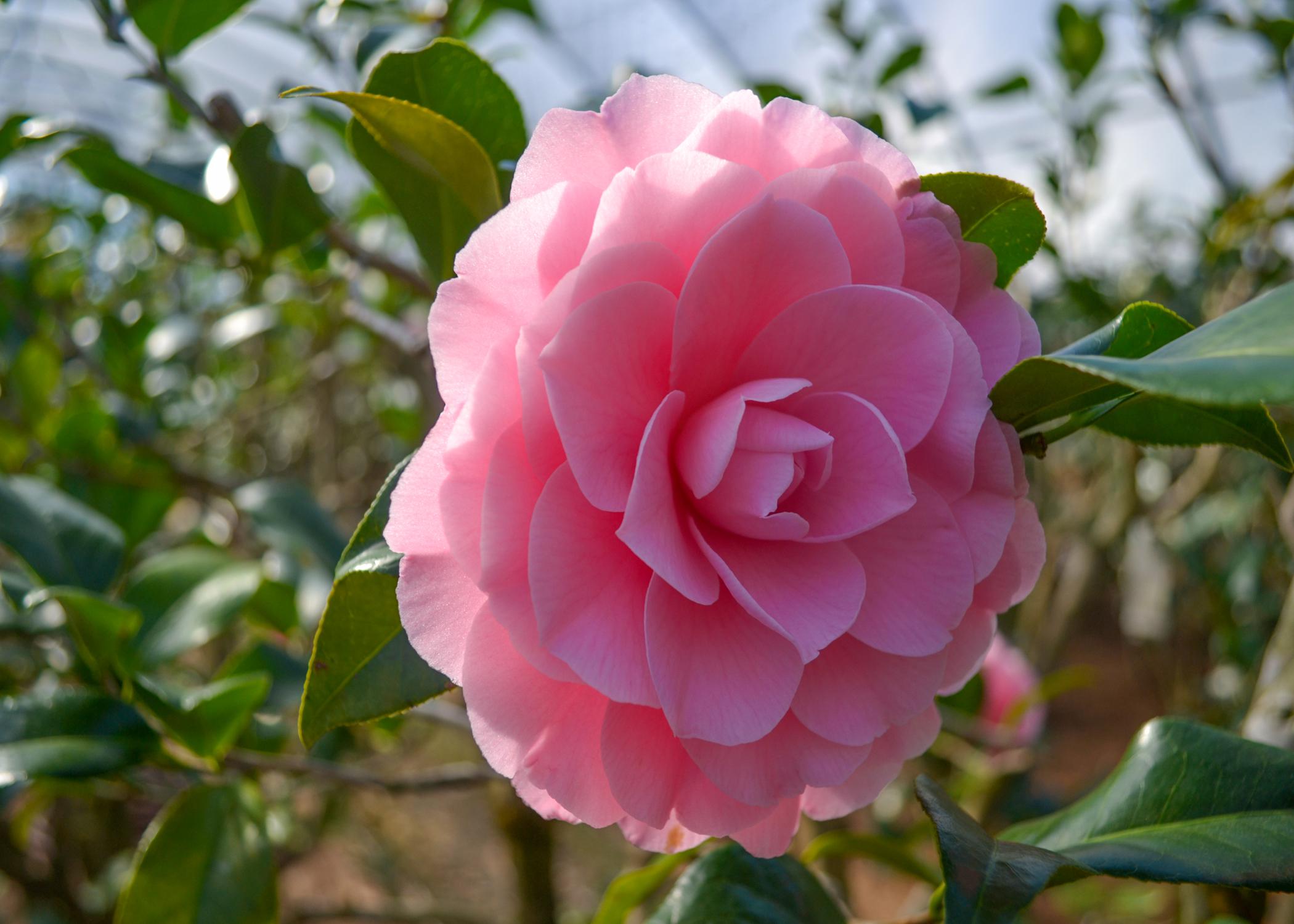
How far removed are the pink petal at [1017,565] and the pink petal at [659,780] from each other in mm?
165

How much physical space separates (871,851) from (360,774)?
50 cm

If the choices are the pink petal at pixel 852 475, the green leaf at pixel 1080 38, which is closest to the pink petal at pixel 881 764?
the pink petal at pixel 852 475

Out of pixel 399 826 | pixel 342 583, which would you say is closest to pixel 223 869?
pixel 342 583

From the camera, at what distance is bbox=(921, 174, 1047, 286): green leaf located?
464 millimetres

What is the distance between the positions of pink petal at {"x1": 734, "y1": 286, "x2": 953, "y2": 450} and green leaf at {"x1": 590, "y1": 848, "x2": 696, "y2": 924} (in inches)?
17.4

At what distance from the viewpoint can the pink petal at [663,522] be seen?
381 millimetres

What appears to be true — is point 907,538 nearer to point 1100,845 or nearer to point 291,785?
point 1100,845

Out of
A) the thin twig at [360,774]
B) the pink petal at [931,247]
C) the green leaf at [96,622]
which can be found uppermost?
the pink petal at [931,247]

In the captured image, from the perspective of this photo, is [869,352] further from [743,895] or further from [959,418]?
[743,895]

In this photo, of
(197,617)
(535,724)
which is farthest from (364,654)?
(197,617)

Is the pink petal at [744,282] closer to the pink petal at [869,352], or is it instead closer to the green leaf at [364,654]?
the pink petal at [869,352]

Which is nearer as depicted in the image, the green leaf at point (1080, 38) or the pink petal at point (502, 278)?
the pink petal at point (502, 278)

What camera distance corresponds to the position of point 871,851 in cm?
82

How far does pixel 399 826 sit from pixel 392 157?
4053 millimetres
